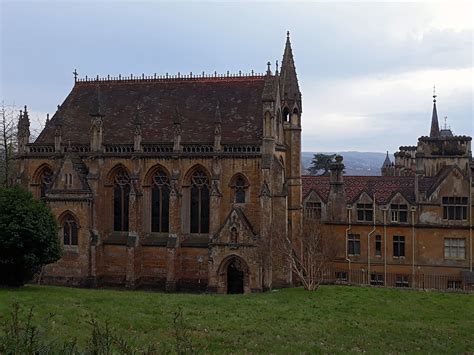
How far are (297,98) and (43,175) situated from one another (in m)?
19.5

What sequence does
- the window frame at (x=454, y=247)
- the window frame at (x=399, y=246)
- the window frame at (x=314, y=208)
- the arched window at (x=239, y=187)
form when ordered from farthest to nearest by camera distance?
1. the window frame at (x=314, y=208)
2. the window frame at (x=399, y=246)
3. the window frame at (x=454, y=247)
4. the arched window at (x=239, y=187)

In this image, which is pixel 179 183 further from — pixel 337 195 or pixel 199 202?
pixel 337 195

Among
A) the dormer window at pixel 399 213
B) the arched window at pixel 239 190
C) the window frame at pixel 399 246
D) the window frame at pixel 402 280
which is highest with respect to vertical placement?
the arched window at pixel 239 190

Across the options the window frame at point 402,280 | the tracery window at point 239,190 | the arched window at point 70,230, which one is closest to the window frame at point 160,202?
the tracery window at point 239,190

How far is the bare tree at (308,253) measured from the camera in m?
33.8

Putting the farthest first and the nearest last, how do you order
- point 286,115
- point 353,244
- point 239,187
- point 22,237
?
point 353,244 → point 286,115 → point 239,187 → point 22,237

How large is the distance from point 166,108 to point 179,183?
6.59 meters

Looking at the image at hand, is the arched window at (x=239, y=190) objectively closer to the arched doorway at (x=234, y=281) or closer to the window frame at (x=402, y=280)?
the arched doorway at (x=234, y=281)

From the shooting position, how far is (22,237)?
97.6 feet

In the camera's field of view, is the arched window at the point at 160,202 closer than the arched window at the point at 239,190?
No

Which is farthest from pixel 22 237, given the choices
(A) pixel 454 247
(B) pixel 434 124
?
(B) pixel 434 124

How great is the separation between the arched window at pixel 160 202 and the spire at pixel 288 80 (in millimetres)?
10475

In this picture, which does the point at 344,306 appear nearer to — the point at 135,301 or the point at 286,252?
the point at 286,252

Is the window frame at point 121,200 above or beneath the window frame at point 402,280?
above
